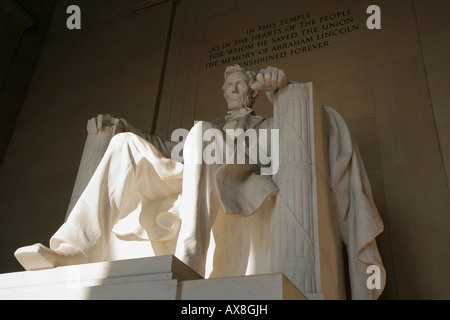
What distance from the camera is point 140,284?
2.13 metres

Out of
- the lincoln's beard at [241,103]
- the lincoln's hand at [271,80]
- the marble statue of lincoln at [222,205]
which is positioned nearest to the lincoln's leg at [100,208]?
the marble statue of lincoln at [222,205]

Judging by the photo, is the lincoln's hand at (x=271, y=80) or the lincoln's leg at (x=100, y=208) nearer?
the lincoln's leg at (x=100, y=208)

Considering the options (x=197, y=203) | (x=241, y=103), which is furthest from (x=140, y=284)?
(x=241, y=103)

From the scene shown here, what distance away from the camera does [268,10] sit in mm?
5883

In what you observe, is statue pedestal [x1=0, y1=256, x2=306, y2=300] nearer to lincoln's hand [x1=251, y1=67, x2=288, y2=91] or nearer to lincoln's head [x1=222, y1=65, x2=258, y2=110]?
lincoln's hand [x1=251, y1=67, x2=288, y2=91]

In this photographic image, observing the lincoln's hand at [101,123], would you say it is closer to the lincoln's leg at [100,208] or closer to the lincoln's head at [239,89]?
the lincoln's leg at [100,208]

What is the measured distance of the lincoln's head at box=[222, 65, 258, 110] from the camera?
3973mm

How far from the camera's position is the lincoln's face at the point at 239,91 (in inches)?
156

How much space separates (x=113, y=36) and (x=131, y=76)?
0.82 m

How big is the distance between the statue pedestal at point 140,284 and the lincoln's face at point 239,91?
1880 mm

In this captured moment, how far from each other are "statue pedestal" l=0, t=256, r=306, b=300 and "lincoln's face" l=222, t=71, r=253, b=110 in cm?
188

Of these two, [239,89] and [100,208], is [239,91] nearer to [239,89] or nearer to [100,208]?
[239,89]

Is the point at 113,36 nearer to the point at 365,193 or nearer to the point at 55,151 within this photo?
the point at 55,151

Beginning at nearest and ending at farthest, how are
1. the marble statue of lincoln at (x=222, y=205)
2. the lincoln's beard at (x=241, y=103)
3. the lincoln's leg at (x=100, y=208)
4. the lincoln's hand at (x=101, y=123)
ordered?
the lincoln's leg at (x=100, y=208), the marble statue of lincoln at (x=222, y=205), the lincoln's hand at (x=101, y=123), the lincoln's beard at (x=241, y=103)
